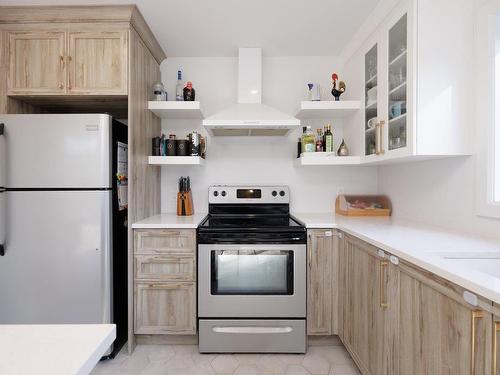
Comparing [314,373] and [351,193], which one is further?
[351,193]

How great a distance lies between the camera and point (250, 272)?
1980mm

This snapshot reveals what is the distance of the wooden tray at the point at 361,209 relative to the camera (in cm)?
243

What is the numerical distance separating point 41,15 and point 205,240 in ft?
6.18

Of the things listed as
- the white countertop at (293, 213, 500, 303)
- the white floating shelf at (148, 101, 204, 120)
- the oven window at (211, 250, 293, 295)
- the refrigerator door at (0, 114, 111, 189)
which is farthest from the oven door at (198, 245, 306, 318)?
the white floating shelf at (148, 101, 204, 120)

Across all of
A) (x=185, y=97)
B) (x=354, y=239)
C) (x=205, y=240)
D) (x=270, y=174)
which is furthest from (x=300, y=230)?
(x=185, y=97)

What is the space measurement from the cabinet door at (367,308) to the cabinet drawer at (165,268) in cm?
105

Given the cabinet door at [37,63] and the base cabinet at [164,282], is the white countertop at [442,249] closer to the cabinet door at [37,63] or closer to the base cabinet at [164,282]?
the base cabinet at [164,282]

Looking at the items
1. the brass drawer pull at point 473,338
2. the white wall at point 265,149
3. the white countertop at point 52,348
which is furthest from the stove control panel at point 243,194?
the white countertop at point 52,348

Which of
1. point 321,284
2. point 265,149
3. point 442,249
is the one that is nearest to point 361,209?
point 321,284

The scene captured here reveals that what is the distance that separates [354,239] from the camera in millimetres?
1767

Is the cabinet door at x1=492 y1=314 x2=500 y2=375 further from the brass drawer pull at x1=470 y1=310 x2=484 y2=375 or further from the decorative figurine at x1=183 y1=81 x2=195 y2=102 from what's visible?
the decorative figurine at x1=183 y1=81 x2=195 y2=102

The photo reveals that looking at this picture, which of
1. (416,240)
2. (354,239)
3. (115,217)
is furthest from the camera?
(115,217)

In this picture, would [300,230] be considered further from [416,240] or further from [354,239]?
[416,240]

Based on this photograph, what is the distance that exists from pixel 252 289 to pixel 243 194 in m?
0.91
